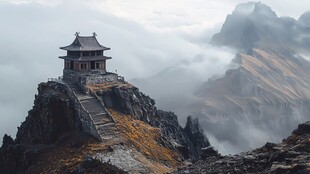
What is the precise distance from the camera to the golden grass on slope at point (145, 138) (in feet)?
291

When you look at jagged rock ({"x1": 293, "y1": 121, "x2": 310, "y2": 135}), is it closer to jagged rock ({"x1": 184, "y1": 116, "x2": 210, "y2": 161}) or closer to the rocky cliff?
the rocky cliff

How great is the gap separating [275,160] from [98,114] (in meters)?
50.1

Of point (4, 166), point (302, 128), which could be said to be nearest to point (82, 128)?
point (4, 166)

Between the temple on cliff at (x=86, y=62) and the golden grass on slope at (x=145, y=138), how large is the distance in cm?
1250

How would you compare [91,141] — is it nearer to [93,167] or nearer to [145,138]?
[93,167]

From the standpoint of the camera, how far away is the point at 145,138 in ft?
307

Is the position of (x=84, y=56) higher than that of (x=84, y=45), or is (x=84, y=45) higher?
(x=84, y=45)

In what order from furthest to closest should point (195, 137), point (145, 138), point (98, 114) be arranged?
point (195, 137), point (98, 114), point (145, 138)

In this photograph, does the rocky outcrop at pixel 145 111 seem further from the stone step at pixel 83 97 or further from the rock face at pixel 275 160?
the rock face at pixel 275 160

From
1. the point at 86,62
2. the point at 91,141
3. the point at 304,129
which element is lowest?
the point at 304,129

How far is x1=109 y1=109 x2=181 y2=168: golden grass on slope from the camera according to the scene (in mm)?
88750

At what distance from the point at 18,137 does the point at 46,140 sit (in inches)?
558

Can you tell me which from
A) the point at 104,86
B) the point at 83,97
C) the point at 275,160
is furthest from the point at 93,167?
the point at 275,160

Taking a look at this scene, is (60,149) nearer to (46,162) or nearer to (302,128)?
(46,162)
